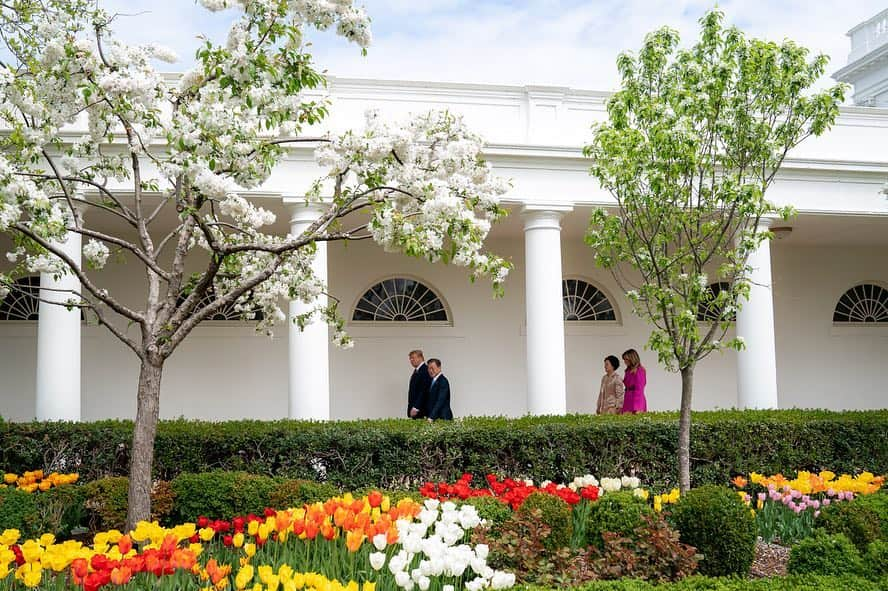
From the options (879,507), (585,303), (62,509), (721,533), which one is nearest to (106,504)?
(62,509)

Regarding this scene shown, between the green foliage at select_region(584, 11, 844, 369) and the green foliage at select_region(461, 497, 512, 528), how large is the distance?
85.3 inches

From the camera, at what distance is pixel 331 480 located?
25.2 feet

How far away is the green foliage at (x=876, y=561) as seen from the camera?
453 cm

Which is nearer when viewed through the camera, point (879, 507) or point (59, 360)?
point (879, 507)

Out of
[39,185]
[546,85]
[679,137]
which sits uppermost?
Result: [546,85]

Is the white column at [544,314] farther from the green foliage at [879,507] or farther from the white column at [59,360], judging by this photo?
the white column at [59,360]

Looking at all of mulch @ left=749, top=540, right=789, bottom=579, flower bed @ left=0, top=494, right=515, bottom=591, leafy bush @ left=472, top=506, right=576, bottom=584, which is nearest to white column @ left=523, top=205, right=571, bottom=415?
mulch @ left=749, top=540, right=789, bottom=579

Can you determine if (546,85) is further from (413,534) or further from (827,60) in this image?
(413,534)

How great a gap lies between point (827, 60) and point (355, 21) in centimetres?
426

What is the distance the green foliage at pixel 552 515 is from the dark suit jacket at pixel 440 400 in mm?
5831

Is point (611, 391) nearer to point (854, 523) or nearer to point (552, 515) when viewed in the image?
point (854, 523)

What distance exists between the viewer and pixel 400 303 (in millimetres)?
15141

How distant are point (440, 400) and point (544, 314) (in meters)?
1.86

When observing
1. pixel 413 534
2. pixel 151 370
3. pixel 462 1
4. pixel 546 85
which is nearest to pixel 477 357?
pixel 546 85
